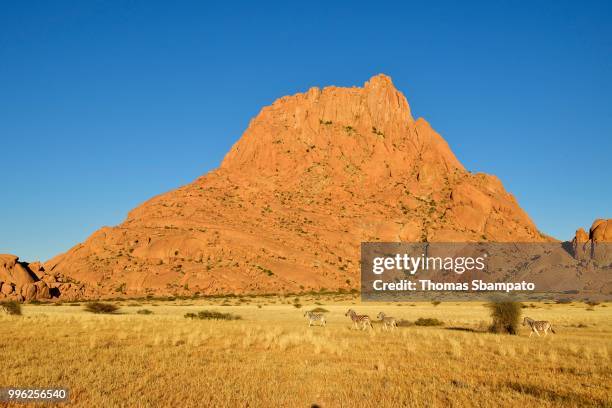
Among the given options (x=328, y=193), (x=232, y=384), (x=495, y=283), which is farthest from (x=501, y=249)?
(x=232, y=384)

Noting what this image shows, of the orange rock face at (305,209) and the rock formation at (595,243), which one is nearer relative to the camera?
the orange rock face at (305,209)

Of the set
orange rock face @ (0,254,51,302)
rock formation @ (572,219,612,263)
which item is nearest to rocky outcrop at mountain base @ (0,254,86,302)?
orange rock face @ (0,254,51,302)

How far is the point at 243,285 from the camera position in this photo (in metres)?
84.1

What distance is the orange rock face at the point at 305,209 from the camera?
3452 inches

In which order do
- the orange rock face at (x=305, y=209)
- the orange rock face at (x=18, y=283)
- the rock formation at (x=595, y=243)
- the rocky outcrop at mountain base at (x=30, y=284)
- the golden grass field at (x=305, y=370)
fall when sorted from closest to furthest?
the golden grass field at (x=305, y=370) < the orange rock face at (x=18, y=283) < the rocky outcrop at mountain base at (x=30, y=284) < the orange rock face at (x=305, y=209) < the rock formation at (x=595, y=243)

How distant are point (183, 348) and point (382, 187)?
109 meters

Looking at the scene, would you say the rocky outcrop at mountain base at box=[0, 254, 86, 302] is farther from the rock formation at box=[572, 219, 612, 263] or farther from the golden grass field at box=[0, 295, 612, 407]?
the rock formation at box=[572, 219, 612, 263]

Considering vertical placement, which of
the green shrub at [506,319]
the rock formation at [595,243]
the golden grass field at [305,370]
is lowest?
the golden grass field at [305,370]

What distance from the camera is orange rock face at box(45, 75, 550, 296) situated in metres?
87.7

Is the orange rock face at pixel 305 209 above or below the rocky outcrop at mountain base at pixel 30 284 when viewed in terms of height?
above

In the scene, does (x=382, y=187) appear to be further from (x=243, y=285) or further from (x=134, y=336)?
(x=134, y=336)

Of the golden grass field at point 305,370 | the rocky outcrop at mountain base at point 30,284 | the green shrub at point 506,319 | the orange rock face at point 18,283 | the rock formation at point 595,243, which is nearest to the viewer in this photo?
the golden grass field at point 305,370

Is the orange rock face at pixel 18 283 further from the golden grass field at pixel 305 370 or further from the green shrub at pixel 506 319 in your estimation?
the green shrub at pixel 506 319

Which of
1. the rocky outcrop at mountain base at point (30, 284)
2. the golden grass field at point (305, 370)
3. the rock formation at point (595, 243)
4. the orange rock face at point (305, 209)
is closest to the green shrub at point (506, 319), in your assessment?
the golden grass field at point (305, 370)
